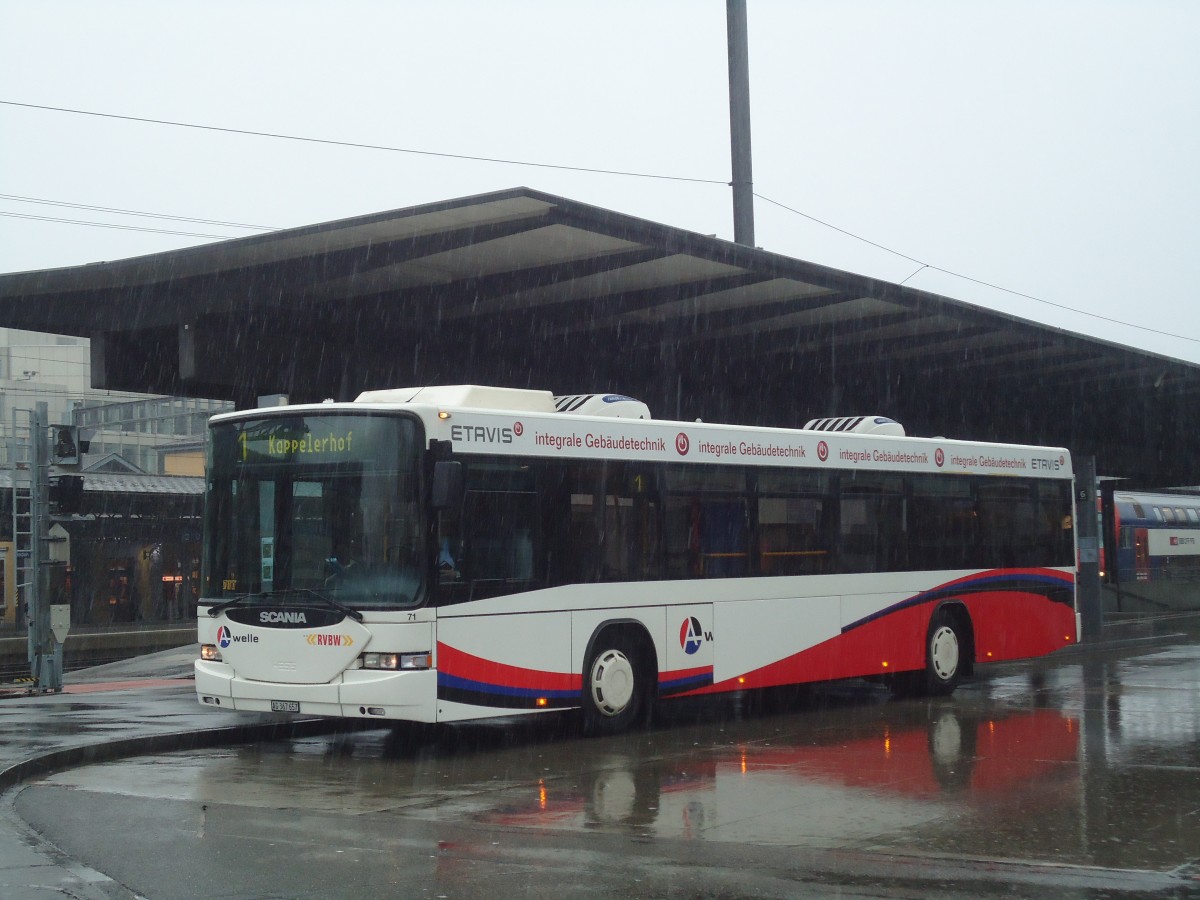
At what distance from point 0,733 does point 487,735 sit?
448cm

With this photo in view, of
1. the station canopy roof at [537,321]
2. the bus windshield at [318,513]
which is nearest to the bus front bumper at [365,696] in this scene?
the bus windshield at [318,513]

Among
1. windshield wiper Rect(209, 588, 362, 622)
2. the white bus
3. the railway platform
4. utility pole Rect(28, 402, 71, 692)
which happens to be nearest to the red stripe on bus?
the white bus

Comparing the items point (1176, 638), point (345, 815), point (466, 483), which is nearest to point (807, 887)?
point (345, 815)

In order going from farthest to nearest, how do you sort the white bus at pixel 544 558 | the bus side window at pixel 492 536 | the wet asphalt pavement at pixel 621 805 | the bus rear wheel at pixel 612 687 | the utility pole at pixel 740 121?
the utility pole at pixel 740 121 → the bus rear wheel at pixel 612 687 → the bus side window at pixel 492 536 → the white bus at pixel 544 558 → the wet asphalt pavement at pixel 621 805

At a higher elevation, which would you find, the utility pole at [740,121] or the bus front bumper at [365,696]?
the utility pole at [740,121]

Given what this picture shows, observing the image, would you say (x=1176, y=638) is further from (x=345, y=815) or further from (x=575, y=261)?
(x=345, y=815)

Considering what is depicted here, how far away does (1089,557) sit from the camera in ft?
101

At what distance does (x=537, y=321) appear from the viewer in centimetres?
2097

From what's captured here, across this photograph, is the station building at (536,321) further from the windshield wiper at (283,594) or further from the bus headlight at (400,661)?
the bus headlight at (400,661)

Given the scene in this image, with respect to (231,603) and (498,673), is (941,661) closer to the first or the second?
(498,673)

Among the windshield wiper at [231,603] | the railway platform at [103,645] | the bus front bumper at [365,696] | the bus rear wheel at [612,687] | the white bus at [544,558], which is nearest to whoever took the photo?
the bus front bumper at [365,696]

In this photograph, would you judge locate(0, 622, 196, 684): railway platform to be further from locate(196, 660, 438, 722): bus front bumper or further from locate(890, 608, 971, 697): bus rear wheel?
locate(196, 660, 438, 722): bus front bumper

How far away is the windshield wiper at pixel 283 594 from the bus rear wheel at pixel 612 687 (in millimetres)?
2471

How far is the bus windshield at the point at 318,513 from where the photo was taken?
39.6 feet
